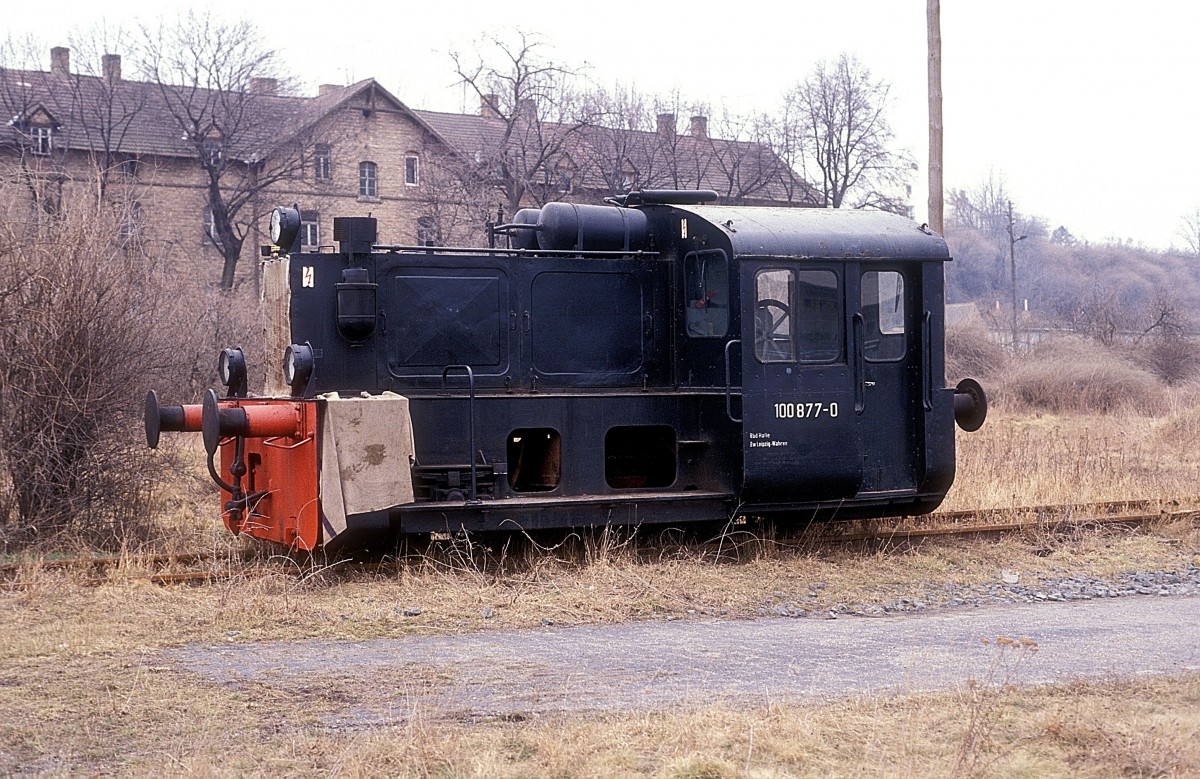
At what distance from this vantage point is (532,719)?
227 inches

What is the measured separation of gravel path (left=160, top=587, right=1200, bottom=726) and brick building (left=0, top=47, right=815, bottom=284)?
30.5 metres

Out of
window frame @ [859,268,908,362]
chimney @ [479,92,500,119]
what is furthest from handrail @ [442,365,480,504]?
chimney @ [479,92,500,119]

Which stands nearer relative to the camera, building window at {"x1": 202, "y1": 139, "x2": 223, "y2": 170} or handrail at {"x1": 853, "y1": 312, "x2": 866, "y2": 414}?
handrail at {"x1": 853, "y1": 312, "x2": 866, "y2": 414}

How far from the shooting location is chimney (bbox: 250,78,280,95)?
4456cm

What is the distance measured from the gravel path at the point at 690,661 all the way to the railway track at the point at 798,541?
6.49ft

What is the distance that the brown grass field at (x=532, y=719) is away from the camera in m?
5.09

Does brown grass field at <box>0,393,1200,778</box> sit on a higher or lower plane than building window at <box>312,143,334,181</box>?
lower

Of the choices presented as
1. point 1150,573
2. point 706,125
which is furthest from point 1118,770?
point 706,125

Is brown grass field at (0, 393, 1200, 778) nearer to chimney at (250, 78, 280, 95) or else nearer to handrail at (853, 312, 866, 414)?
handrail at (853, 312, 866, 414)

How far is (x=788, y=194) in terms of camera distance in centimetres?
4572

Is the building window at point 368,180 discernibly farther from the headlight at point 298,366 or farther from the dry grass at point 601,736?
the dry grass at point 601,736

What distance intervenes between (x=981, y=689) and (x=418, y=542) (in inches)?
211

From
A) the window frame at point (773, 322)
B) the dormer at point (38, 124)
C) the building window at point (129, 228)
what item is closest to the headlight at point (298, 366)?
the building window at point (129, 228)

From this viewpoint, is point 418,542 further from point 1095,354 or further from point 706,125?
point 706,125
